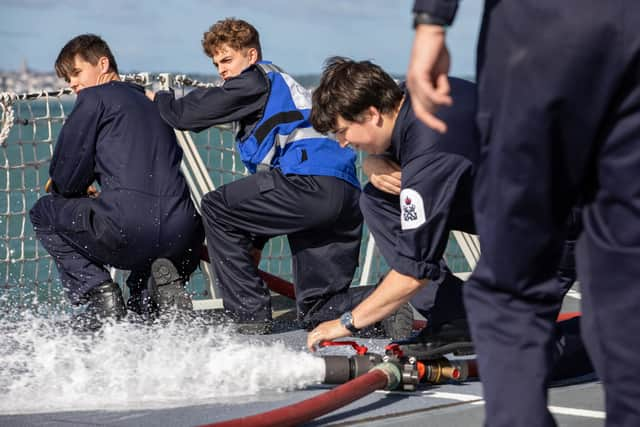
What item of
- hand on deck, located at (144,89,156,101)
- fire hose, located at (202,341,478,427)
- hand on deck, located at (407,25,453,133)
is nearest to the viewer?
hand on deck, located at (407,25,453,133)

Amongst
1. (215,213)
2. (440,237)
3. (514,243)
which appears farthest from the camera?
(215,213)

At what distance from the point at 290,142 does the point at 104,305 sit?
1221 millimetres

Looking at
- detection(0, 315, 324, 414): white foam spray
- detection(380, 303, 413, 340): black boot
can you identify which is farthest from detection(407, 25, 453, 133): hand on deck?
detection(380, 303, 413, 340): black boot

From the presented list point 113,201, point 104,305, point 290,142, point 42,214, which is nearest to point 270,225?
point 290,142

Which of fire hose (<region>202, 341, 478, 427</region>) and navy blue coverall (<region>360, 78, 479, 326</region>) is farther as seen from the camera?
navy blue coverall (<region>360, 78, 479, 326</region>)

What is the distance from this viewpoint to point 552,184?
1918 millimetres

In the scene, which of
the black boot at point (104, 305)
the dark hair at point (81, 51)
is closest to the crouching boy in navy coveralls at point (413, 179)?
the black boot at point (104, 305)

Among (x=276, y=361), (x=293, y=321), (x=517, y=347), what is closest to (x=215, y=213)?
(x=293, y=321)

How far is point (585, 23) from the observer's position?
5.95 feet

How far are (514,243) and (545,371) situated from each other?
0.27 meters

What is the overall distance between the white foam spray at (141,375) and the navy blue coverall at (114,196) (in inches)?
37.8

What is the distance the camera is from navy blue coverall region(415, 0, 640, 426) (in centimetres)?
183

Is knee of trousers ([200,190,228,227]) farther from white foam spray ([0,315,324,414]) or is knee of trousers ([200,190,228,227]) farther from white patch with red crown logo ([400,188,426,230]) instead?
white patch with red crown logo ([400,188,426,230])

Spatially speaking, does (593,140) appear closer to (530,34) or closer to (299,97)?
(530,34)
